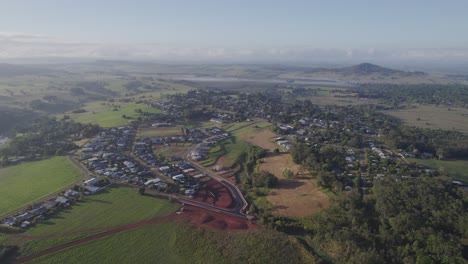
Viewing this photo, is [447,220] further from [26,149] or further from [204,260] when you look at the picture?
[26,149]

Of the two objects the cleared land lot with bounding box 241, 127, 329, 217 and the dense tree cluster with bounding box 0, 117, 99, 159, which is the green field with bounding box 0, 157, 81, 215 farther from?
the cleared land lot with bounding box 241, 127, 329, 217

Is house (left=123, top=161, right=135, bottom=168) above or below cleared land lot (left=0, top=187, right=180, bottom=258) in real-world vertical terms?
above

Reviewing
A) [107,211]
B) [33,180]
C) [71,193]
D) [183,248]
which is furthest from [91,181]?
[183,248]

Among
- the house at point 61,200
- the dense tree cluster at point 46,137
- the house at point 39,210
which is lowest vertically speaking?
the house at point 39,210

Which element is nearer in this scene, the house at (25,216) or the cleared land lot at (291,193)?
the house at (25,216)

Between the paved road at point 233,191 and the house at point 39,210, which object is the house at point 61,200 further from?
the paved road at point 233,191

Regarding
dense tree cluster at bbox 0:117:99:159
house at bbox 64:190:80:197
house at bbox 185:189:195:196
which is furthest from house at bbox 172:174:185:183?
dense tree cluster at bbox 0:117:99:159

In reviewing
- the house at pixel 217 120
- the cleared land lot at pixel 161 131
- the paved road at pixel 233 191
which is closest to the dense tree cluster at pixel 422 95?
the house at pixel 217 120
